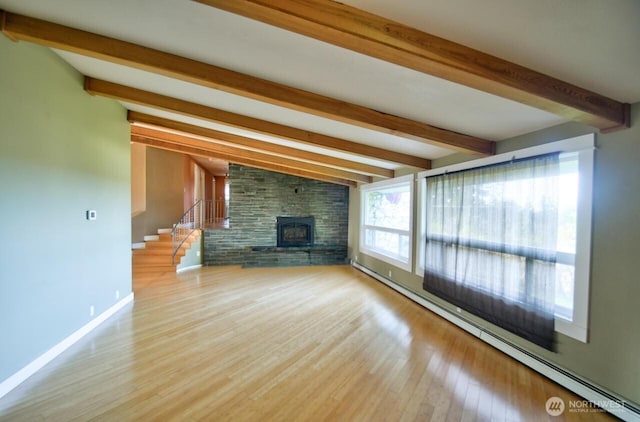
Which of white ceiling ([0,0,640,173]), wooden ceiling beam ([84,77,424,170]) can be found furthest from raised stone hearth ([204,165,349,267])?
white ceiling ([0,0,640,173])

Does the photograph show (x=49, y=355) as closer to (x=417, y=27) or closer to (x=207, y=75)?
(x=207, y=75)

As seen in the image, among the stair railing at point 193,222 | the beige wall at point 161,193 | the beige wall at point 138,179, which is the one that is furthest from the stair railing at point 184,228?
the beige wall at point 138,179

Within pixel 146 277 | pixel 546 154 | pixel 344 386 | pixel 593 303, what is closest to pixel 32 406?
pixel 344 386

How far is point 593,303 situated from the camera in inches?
79.0

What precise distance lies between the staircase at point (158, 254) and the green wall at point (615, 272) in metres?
6.83

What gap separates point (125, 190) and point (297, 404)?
376 centimetres

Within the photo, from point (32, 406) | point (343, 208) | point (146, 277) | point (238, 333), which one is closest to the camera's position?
point (32, 406)

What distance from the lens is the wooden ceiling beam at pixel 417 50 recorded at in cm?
122

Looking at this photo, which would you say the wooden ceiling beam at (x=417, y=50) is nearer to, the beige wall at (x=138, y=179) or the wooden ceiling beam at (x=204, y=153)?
the wooden ceiling beam at (x=204, y=153)

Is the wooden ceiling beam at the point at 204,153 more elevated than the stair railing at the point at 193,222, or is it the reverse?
the wooden ceiling beam at the point at 204,153

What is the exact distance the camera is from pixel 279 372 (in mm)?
2309

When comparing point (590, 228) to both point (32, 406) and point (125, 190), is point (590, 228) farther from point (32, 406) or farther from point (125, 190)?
point (125, 190)

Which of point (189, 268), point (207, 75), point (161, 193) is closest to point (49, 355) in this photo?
point (207, 75)

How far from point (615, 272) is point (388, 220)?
3.67 meters
